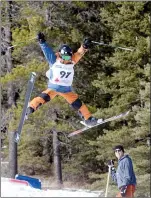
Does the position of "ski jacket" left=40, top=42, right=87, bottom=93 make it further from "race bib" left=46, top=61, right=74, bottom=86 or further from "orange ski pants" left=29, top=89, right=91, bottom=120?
"orange ski pants" left=29, top=89, right=91, bottom=120

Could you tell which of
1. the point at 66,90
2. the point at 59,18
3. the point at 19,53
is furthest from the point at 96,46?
the point at 66,90

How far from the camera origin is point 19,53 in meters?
14.0

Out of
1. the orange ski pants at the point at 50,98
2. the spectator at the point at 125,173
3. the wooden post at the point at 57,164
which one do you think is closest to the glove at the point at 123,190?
the spectator at the point at 125,173

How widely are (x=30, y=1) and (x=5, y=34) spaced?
1.08 meters

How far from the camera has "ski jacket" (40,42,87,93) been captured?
23.0ft

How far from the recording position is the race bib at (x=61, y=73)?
23.0ft

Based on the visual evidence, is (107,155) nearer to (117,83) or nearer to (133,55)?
(117,83)

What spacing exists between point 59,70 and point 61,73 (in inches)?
2.1

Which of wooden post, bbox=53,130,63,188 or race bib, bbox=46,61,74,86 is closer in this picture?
race bib, bbox=46,61,74,86

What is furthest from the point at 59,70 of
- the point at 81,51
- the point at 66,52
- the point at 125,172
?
the point at 125,172

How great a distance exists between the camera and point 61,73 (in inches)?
276

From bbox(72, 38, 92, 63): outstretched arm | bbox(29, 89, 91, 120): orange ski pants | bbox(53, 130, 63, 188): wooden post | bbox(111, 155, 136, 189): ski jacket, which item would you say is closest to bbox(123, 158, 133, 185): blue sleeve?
bbox(111, 155, 136, 189): ski jacket

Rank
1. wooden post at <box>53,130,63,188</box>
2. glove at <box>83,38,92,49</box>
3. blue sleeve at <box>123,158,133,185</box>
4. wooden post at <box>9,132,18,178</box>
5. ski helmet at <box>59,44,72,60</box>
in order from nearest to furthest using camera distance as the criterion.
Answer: blue sleeve at <box>123,158,133,185</box> → ski helmet at <box>59,44,72,60</box> → glove at <box>83,38,92,49</box> → wooden post at <box>9,132,18,178</box> → wooden post at <box>53,130,63,188</box>

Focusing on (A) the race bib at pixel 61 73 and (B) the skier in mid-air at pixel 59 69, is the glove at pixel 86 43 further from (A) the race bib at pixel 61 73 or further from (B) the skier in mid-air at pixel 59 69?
(A) the race bib at pixel 61 73
